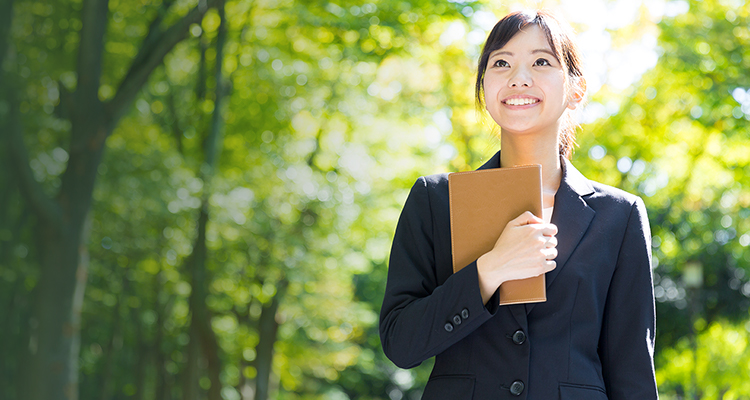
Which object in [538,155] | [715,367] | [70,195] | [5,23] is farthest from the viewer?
[715,367]

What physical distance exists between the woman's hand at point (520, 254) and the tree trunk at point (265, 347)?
14.1 meters

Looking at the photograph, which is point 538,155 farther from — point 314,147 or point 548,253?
point 314,147

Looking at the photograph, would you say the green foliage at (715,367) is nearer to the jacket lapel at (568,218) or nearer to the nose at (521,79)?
the jacket lapel at (568,218)

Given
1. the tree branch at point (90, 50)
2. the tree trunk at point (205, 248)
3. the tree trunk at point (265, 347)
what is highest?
the tree branch at point (90, 50)

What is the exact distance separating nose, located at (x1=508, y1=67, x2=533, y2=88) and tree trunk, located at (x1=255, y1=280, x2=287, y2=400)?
45.7ft

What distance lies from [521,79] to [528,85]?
0.02 meters

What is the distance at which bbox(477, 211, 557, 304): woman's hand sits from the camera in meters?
1.54

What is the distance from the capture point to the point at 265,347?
52.2ft

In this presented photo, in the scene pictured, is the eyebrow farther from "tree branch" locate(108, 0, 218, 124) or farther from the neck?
"tree branch" locate(108, 0, 218, 124)

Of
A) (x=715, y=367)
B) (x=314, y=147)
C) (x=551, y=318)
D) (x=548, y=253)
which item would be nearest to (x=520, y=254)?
(x=548, y=253)

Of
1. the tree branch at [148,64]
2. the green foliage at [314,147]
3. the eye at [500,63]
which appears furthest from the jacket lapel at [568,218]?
the tree branch at [148,64]

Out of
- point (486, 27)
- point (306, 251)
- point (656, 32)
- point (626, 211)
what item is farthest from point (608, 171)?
point (626, 211)

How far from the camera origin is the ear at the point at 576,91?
1933 millimetres

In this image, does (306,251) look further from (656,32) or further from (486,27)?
(656,32)
